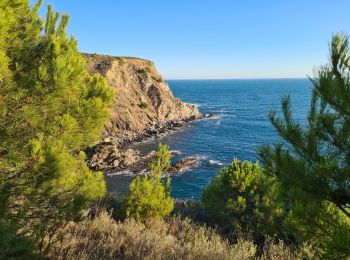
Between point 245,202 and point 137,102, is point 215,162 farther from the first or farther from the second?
point 137,102

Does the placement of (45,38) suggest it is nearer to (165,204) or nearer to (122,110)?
(165,204)

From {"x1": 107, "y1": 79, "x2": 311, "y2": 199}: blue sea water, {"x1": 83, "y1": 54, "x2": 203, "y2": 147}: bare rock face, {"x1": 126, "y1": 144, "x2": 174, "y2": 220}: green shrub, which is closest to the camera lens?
{"x1": 126, "y1": 144, "x2": 174, "y2": 220}: green shrub

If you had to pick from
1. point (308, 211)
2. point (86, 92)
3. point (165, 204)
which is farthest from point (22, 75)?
point (165, 204)

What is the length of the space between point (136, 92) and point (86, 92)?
6202 cm

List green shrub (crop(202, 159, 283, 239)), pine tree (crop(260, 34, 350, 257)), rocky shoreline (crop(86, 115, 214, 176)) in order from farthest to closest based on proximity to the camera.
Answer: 1. rocky shoreline (crop(86, 115, 214, 176))
2. green shrub (crop(202, 159, 283, 239))
3. pine tree (crop(260, 34, 350, 257))

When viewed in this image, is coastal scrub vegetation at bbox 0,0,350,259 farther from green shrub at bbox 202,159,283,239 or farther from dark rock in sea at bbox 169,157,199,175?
dark rock in sea at bbox 169,157,199,175

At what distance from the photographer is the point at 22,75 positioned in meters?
7.05

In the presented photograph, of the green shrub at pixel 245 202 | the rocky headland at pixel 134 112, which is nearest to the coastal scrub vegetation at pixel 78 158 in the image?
the green shrub at pixel 245 202

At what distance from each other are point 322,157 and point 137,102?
208 feet

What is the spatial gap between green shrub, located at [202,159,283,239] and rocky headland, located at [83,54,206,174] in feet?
80.4

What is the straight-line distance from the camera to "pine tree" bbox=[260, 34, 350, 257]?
13.5 ft

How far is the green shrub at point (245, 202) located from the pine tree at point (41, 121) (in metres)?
7.85

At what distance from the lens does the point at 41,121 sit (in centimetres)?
728

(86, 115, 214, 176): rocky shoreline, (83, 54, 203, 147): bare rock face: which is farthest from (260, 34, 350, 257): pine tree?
(83, 54, 203, 147): bare rock face
